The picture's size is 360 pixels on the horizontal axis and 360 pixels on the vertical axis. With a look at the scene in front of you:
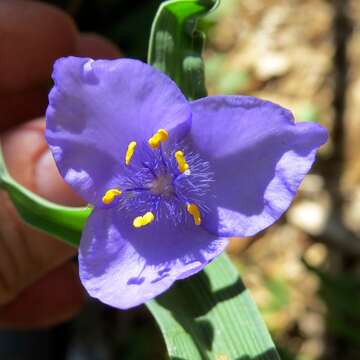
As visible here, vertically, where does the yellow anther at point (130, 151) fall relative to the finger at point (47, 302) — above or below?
above

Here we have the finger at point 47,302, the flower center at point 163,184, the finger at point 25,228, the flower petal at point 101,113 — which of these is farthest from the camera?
the finger at point 47,302

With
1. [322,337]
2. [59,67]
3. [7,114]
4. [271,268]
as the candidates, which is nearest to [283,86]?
[271,268]

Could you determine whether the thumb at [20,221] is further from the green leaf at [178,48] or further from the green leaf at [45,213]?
the green leaf at [178,48]

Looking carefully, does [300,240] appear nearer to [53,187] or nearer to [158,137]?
[53,187]

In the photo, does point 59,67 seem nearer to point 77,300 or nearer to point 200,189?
point 200,189

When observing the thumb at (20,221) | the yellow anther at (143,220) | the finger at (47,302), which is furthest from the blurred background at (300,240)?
the yellow anther at (143,220)

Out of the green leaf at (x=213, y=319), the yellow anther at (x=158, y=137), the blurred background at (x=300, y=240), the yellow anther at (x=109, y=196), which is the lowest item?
the blurred background at (x=300, y=240)

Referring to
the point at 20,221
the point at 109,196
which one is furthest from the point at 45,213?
the point at 20,221

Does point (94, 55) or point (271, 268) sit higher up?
point (94, 55)
